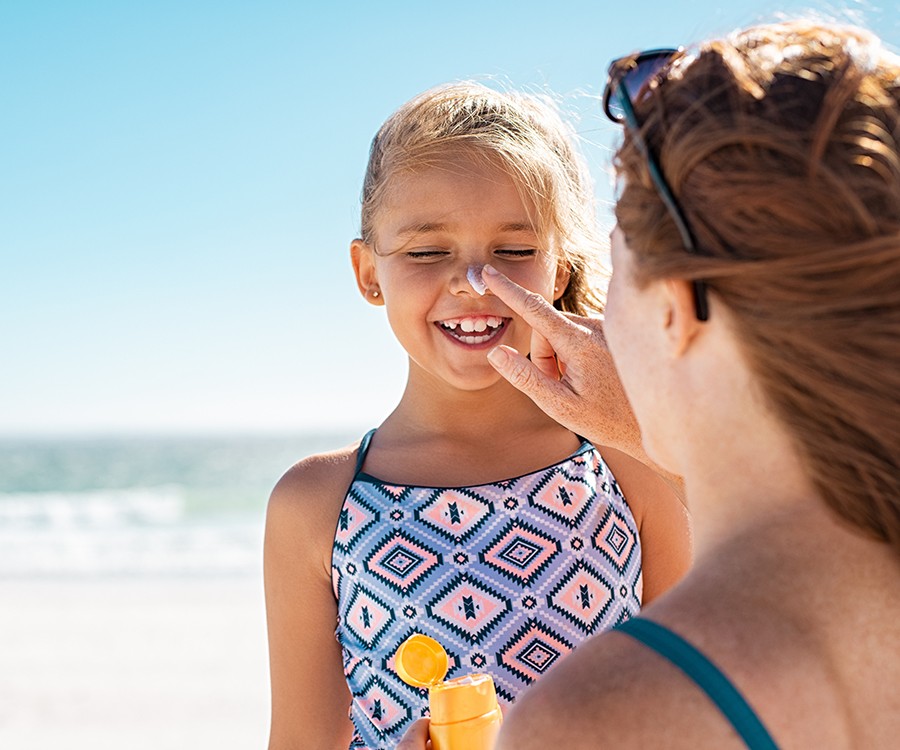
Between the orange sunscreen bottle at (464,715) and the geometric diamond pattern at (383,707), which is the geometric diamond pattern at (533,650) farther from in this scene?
the orange sunscreen bottle at (464,715)

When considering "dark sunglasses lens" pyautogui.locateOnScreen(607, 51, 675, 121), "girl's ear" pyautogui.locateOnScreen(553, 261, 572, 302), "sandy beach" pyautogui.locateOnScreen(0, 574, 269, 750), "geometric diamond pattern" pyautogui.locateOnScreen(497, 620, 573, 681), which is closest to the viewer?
"dark sunglasses lens" pyautogui.locateOnScreen(607, 51, 675, 121)

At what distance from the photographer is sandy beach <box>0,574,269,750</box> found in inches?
264

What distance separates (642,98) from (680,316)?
31cm

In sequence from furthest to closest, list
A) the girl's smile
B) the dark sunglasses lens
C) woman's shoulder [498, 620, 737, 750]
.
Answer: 1. the girl's smile
2. the dark sunglasses lens
3. woman's shoulder [498, 620, 737, 750]

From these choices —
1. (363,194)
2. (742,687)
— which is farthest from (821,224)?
(363,194)

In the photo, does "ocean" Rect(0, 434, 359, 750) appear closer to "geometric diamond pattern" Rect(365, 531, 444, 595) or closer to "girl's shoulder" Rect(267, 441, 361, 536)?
"girl's shoulder" Rect(267, 441, 361, 536)

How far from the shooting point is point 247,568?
13.0 metres

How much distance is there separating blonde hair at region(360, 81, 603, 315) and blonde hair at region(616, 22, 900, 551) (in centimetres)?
142

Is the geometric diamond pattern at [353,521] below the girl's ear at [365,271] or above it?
below

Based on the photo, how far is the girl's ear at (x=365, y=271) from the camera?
9.17 ft

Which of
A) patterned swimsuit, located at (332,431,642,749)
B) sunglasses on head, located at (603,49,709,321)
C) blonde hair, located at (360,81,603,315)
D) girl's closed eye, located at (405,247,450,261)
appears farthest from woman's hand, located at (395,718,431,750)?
blonde hair, located at (360,81,603,315)

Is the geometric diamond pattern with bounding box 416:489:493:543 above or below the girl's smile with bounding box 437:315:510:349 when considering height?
below

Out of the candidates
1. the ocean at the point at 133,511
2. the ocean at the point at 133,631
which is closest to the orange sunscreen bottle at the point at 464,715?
the ocean at the point at 133,631

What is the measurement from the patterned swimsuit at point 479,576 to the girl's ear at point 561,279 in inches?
18.8
